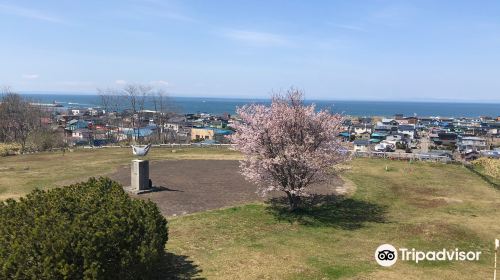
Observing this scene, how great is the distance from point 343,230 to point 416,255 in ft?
13.5

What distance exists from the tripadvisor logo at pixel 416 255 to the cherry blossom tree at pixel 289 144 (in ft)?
19.6

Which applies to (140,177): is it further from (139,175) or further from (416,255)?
(416,255)

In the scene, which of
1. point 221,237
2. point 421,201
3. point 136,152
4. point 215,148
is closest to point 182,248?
point 221,237

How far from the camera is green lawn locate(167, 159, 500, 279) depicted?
559 inches

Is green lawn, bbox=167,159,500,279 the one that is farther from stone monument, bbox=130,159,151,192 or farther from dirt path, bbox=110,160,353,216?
stone monument, bbox=130,159,151,192

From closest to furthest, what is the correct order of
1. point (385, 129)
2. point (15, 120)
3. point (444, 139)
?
point (15, 120) → point (444, 139) → point (385, 129)

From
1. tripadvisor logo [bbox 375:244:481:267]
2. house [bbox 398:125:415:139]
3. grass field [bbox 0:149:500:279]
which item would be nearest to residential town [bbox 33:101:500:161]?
house [bbox 398:125:415:139]

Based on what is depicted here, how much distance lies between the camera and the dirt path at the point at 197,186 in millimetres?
23625

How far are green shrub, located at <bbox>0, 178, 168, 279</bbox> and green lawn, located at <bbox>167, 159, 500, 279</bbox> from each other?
3.64 meters

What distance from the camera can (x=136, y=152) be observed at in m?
28.5

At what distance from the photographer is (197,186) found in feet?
92.4

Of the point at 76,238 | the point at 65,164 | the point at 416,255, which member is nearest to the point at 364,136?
the point at 65,164

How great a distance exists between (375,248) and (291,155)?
644 cm

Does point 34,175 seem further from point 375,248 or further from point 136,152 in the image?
point 375,248
